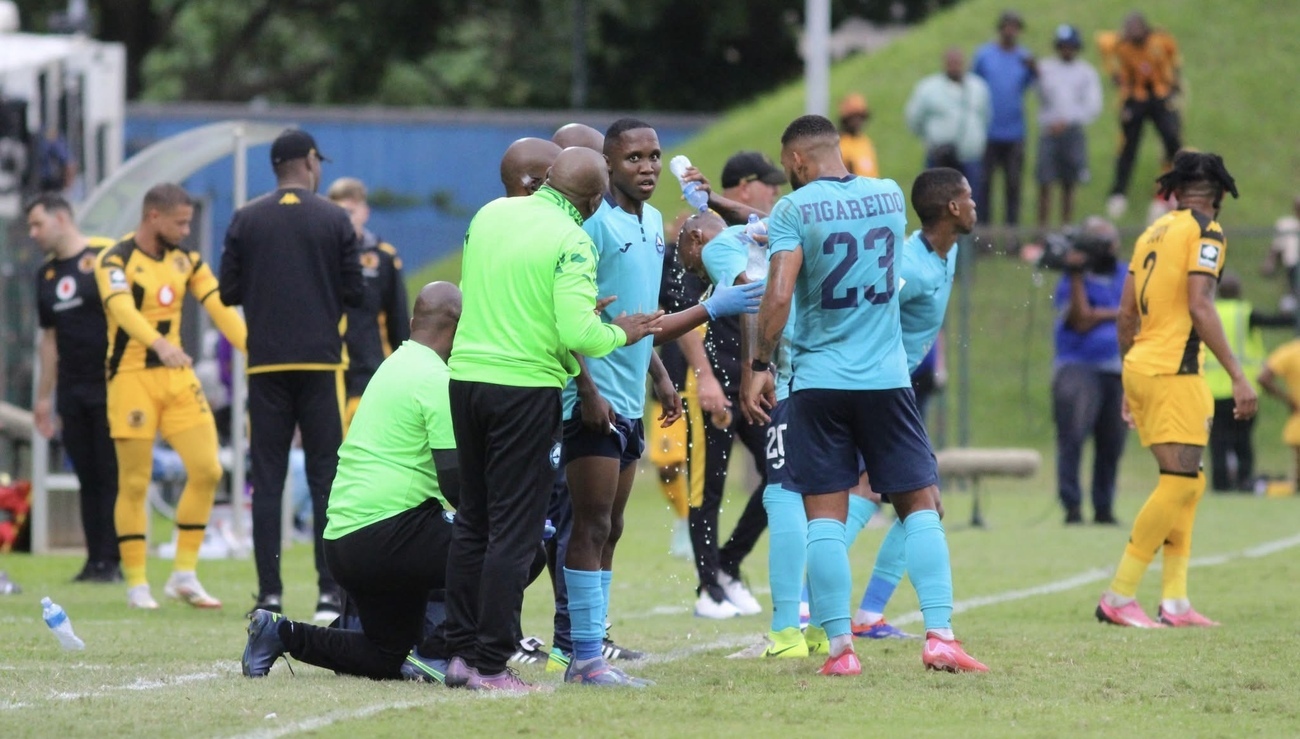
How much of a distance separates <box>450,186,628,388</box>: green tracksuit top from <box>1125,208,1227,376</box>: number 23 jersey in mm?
3566

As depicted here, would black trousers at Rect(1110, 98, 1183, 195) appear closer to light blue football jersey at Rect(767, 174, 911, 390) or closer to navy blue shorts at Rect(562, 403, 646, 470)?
light blue football jersey at Rect(767, 174, 911, 390)

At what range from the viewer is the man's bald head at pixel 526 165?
23.5 feet

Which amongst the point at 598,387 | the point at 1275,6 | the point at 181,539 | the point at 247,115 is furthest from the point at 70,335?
the point at 1275,6

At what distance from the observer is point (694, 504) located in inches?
373

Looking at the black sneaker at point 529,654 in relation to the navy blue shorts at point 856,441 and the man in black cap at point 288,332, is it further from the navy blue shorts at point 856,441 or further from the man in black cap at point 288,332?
the man in black cap at point 288,332

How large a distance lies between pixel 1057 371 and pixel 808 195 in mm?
9276

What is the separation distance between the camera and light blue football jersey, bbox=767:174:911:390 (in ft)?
22.8

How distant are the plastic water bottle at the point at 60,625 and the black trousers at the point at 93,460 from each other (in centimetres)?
357

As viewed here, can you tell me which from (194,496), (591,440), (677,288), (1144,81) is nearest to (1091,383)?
(1144,81)

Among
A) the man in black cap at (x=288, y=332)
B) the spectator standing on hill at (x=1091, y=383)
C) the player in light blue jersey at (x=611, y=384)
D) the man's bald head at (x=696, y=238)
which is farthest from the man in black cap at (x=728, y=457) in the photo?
the spectator standing on hill at (x=1091, y=383)

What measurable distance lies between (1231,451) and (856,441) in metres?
12.6

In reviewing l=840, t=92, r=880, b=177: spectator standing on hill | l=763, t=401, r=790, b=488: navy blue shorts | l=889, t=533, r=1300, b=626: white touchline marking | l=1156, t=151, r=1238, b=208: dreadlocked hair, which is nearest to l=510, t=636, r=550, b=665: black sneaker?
l=763, t=401, r=790, b=488: navy blue shorts

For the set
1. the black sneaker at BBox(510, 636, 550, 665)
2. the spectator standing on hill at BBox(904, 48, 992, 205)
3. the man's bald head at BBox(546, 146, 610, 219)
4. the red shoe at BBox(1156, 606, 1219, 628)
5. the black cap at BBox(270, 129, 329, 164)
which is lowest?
the red shoe at BBox(1156, 606, 1219, 628)

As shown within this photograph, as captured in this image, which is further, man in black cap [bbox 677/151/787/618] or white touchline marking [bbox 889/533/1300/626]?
white touchline marking [bbox 889/533/1300/626]
